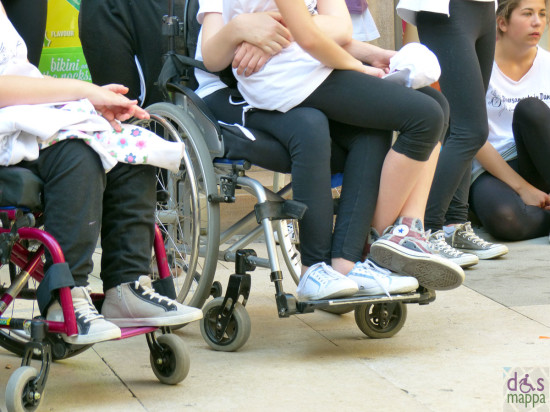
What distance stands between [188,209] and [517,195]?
2.25m

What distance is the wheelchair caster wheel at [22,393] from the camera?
216 cm

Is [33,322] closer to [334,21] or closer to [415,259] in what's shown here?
[415,259]

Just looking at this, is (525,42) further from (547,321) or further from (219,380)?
(219,380)

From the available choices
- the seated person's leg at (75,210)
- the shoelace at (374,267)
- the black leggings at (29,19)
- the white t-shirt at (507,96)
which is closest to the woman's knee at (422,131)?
the shoelace at (374,267)

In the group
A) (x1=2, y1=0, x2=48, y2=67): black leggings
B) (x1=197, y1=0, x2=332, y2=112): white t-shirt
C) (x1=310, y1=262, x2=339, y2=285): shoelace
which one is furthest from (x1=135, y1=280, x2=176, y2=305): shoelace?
(x1=2, y1=0, x2=48, y2=67): black leggings

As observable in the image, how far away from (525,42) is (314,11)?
2.15 meters

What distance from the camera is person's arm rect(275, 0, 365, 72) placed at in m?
2.78

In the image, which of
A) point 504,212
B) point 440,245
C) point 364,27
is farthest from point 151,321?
point 504,212

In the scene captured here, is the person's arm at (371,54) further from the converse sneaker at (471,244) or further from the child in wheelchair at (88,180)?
the converse sneaker at (471,244)

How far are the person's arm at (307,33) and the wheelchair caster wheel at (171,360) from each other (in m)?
0.98

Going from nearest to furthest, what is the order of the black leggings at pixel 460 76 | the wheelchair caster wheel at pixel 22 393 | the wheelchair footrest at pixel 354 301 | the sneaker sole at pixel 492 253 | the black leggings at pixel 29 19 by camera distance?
the wheelchair caster wheel at pixel 22 393, the wheelchair footrest at pixel 354 301, the black leggings at pixel 29 19, the black leggings at pixel 460 76, the sneaker sole at pixel 492 253

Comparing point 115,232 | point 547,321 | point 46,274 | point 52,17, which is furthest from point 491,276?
point 52,17

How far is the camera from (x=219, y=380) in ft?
8.48

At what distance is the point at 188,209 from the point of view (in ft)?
10.6
